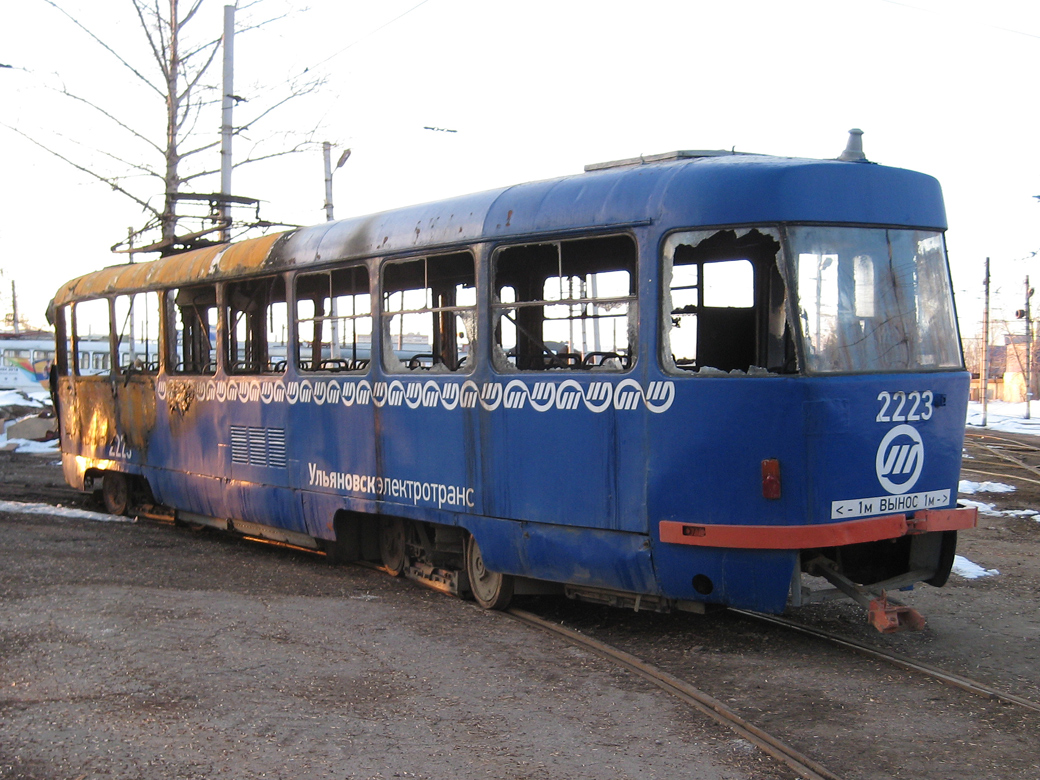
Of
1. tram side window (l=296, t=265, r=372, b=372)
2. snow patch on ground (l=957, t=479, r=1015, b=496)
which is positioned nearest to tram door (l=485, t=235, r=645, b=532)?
tram side window (l=296, t=265, r=372, b=372)

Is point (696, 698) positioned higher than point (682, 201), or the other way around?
Answer: point (682, 201)

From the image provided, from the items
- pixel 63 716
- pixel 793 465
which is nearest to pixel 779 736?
pixel 793 465

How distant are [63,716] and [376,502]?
3.66 m

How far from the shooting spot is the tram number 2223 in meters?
6.39

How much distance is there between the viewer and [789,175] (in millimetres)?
6332

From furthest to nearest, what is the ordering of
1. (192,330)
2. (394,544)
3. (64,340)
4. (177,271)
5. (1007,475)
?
(1007,475)
(64,340)
(177,271)
(192,330)
(394,544)

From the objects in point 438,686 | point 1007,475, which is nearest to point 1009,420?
point 1007,475

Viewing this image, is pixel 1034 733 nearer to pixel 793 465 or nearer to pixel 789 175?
pixel 793 465

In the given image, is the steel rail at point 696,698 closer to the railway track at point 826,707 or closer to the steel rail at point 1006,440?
the railway track at point 826,707

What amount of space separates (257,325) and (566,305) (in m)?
4.39

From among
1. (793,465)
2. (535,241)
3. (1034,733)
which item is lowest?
(1034,733)

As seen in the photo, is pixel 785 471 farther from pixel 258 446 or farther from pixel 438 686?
pixel 258 446

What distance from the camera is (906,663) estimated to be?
6301 millimetres

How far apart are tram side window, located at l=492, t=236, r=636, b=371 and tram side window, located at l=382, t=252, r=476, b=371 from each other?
13.7 inches
